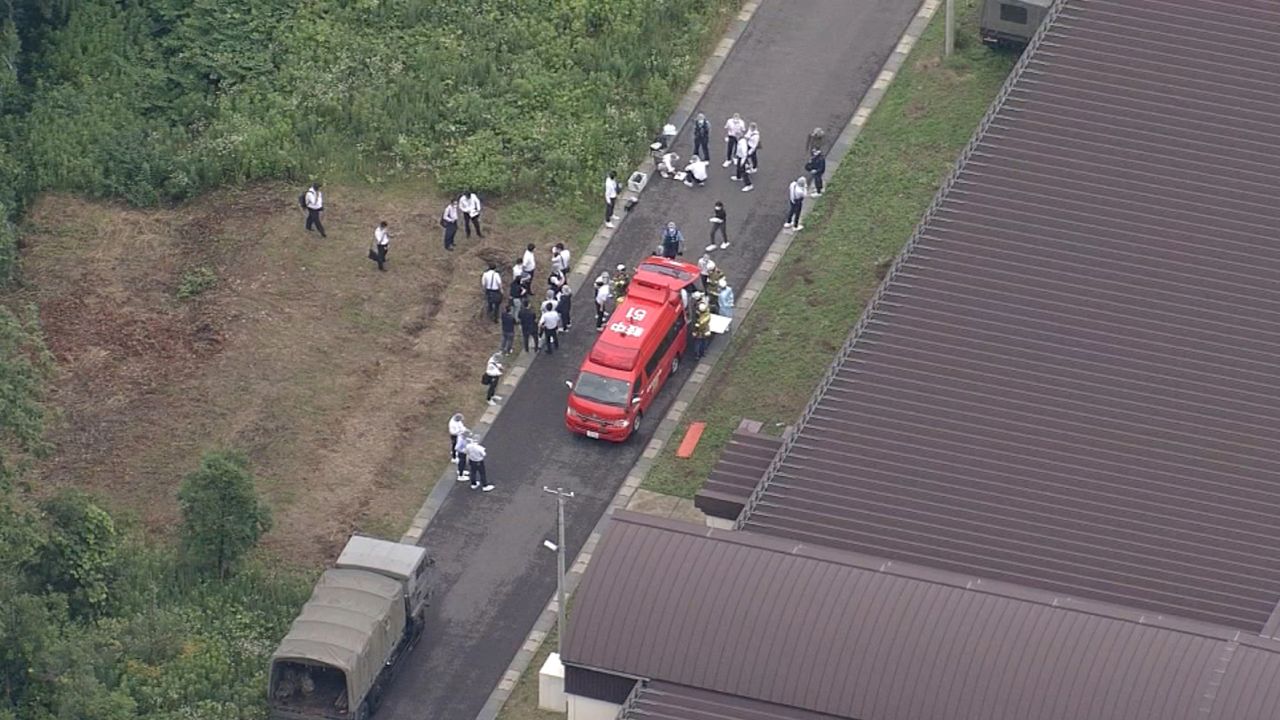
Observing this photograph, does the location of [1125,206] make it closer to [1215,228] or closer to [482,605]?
[1215,228]

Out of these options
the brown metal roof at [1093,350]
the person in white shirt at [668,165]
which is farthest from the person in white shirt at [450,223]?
the brown metal roof at [1093,350]

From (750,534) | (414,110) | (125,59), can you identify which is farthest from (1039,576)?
(125,59)

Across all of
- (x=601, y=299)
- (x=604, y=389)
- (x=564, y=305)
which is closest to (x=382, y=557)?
(x=604, y=389)

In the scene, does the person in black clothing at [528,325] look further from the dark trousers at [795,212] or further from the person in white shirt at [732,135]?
the person in white shirt at [732,135]

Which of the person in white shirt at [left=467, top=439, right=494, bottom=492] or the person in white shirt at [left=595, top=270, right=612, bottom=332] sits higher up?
the person in white shirt at [left=595, top=270, right=612, bottom=332]

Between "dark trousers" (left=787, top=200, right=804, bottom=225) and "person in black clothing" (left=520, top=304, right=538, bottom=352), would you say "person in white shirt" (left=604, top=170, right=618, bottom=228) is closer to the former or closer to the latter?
"dark trousers" (left=787, top=200, right=804, bottom=225)

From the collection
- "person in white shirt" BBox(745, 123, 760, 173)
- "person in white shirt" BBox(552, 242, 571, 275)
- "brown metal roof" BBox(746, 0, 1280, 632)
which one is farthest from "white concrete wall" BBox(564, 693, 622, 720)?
"person in white shirt" BBox(745, 123, 760, 173)

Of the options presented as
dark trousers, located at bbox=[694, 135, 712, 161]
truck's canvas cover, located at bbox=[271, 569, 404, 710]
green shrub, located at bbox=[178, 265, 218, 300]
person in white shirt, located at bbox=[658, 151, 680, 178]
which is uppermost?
dark trousers, located at bbox=[694, 135, 712, 161]

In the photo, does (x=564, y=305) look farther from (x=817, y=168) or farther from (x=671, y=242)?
(x=817, y=168)
